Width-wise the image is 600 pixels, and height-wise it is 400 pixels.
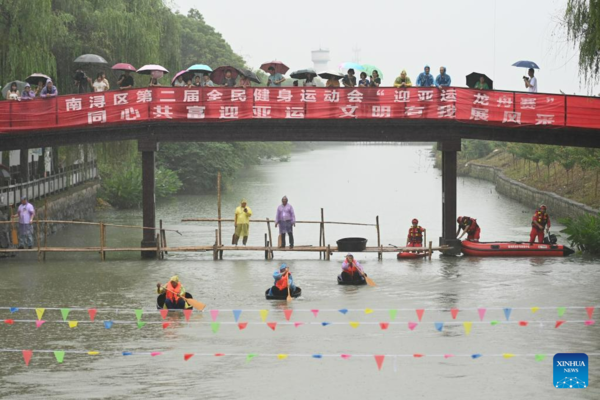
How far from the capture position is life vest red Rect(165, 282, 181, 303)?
85.5ft

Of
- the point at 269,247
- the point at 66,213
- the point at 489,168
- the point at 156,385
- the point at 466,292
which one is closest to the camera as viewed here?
the point at 156,385

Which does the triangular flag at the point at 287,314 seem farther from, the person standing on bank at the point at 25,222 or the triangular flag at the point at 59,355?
the person standing on bank at the point at 25,222

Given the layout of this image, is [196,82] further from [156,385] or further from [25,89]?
[156,385]

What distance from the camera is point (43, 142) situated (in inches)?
1481

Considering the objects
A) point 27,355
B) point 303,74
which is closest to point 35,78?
point 303,74

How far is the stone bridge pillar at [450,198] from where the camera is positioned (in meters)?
37.3

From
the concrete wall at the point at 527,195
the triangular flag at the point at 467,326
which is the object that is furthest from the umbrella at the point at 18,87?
the concrete wall at the point at 527,195

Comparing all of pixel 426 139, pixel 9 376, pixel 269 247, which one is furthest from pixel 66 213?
pixel 9 376

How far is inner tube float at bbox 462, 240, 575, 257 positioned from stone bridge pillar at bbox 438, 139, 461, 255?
57 centimetres

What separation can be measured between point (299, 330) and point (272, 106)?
13149mm

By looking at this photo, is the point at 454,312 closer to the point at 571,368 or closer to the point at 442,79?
the point at 571,368

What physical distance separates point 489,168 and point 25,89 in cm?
5611

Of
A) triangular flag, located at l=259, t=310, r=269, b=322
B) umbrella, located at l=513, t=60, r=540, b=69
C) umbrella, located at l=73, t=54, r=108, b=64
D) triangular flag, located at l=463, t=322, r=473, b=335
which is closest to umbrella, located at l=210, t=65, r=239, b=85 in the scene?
umbrella, located at l=73, t=54, r=108, b=64

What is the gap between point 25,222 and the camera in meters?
36.6
